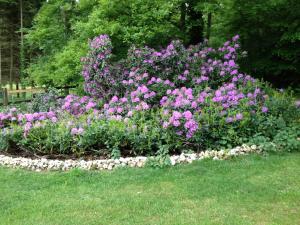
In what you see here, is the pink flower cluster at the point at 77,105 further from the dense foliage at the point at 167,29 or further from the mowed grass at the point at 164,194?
the mowed grass at the point at 164,194

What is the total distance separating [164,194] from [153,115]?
209 cm

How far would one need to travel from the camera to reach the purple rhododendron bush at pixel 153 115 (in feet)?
19.1

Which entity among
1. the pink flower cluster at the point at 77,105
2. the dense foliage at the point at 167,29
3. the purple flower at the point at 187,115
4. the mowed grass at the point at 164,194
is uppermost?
the dense foliage at the point at 167,29

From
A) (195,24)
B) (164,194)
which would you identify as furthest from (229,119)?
(195,24)

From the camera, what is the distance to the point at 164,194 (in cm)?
438

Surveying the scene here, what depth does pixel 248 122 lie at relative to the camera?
599 centimetres

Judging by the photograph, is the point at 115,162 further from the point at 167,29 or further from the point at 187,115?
the point at 167,29

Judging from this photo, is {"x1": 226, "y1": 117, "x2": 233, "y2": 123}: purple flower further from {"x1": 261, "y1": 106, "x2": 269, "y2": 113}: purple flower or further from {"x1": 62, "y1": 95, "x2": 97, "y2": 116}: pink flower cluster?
{"x1": 62, "y1": 95, "x2": 97, "y2": 116}: pink flower cluster

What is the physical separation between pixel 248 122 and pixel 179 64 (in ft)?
8.29

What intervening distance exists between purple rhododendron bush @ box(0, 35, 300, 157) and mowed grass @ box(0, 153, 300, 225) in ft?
1.99

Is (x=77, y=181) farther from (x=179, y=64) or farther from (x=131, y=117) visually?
(x=179, y=64)

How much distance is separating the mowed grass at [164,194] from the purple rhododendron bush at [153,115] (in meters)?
0.61

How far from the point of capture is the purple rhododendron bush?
582cm

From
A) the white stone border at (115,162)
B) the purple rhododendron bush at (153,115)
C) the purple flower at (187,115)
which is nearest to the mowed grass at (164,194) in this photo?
the white stone border at (115,162)
